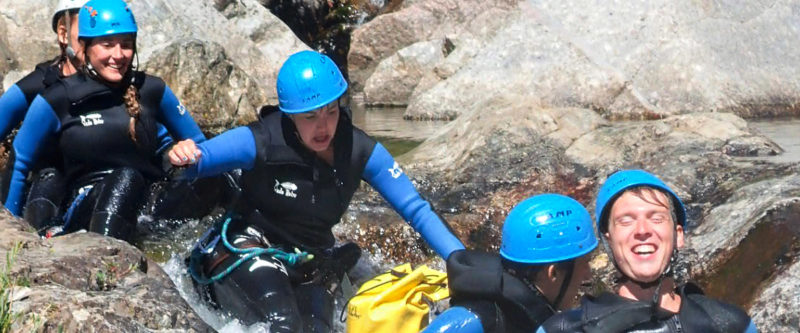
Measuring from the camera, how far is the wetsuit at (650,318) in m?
3.14

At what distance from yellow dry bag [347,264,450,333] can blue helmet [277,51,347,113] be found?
0.86 metres

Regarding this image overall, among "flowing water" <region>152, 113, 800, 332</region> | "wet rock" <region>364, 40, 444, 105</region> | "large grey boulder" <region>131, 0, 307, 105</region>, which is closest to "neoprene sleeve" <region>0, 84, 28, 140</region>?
"flowing water" <region>152, 113, 800, 332</region>

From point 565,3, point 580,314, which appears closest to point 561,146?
point 580,314

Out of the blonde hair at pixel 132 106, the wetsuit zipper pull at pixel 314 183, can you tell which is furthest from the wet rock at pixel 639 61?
the wetsuit zipper pull at pixel 314 183

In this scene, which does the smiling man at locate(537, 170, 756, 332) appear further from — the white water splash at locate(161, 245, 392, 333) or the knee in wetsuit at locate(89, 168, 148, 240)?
the knee in wetsuit at locate(89, 168, 148, 240)

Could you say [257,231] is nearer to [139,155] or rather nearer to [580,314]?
[139,155]

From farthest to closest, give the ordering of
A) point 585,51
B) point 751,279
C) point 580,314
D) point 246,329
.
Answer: point 585,51 → point 751,279 → point 246,329 → point 580,314

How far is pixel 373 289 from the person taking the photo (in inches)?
175

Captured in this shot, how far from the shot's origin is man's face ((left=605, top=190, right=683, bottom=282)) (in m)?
3.30

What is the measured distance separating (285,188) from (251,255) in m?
0.35

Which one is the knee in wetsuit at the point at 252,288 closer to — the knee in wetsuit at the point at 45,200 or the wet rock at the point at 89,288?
the wet rock at the point at 89,288

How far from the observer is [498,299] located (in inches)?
155

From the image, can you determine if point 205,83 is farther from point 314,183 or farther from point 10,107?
point 314,183

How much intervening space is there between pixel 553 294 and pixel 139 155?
9.84 ft
